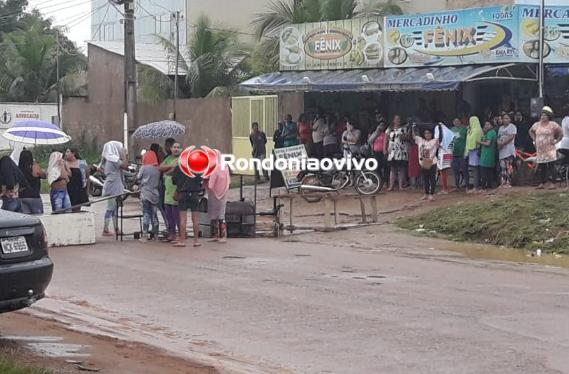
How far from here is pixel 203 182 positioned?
16.9 metres

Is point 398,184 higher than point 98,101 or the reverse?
the reverse

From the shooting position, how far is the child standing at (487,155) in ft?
71.3

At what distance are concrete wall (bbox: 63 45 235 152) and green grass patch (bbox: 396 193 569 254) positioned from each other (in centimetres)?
1321

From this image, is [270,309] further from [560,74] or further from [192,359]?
[560,74]

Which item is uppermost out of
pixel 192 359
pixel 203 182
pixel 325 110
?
pixel 325 110

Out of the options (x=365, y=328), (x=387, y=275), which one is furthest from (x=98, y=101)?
(x=365, y=328)

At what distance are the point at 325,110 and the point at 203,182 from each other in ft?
36.4

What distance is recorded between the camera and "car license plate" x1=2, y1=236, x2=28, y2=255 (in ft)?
28.4

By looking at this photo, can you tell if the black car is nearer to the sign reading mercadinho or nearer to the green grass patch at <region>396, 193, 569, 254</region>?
the green grass patch at <region>396, 193, 569, 254</region>

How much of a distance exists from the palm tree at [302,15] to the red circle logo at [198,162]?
16.4 metres

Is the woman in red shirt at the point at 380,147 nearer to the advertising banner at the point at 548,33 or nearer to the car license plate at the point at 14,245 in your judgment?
the advertising banner at the point at 548,33

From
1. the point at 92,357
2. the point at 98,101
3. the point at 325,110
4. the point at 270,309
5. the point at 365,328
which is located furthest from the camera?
the point at 98,101

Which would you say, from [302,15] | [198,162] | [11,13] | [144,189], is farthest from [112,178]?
[11,13]

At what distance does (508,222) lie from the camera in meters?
17.8
